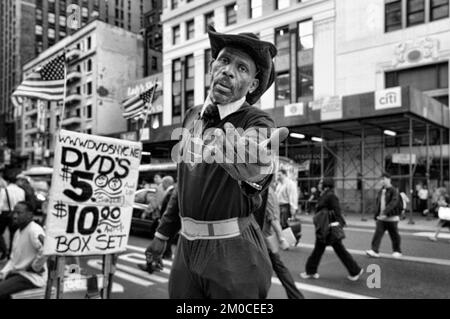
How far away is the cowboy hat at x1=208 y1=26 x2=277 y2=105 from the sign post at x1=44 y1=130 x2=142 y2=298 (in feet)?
6.28

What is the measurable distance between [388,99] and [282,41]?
452 mm

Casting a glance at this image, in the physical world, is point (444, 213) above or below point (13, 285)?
above

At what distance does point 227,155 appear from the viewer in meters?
0.91

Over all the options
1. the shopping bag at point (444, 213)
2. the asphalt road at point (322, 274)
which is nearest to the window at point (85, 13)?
the shopping bag at point (444, 213)

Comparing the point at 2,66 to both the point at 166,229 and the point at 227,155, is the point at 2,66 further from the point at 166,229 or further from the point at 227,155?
the point at 227,155

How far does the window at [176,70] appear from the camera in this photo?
2021mm

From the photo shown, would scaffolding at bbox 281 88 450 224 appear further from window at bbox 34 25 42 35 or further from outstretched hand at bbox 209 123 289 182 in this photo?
window at bbox 34 25 42 35

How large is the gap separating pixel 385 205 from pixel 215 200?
482 centimetres

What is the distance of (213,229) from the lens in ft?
4.80

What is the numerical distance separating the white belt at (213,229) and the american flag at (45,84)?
105 inches

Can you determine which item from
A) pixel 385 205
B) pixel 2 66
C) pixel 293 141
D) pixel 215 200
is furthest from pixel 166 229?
pixel 385 205

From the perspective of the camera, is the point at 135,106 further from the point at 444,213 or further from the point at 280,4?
the point at 444,213

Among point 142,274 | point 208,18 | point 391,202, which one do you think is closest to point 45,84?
point 208,18

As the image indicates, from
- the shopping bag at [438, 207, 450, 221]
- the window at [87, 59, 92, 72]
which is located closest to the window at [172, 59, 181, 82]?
the window at [87, 59, 92, 72]
